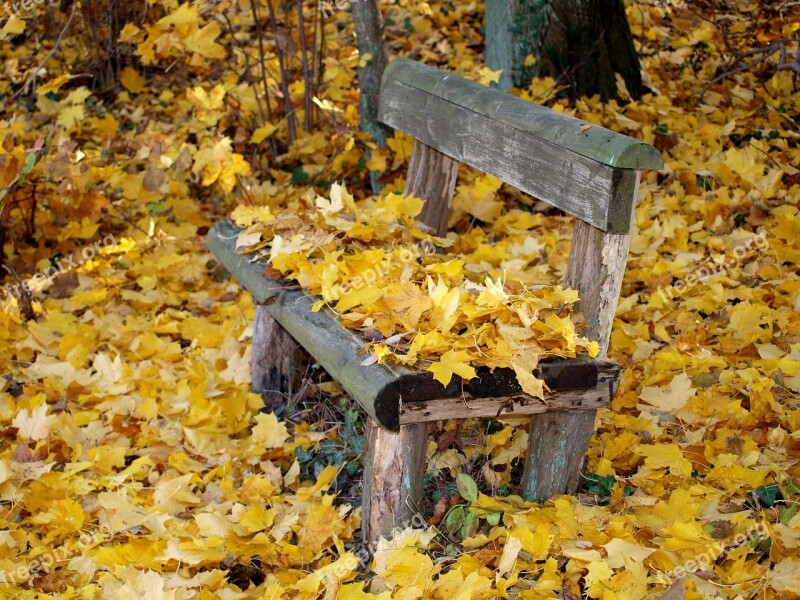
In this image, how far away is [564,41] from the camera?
14.4ft

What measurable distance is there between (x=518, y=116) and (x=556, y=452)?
0.95 meters

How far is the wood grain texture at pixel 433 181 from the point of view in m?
3.20

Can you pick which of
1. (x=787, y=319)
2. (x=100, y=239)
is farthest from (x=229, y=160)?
(x=787, y=319)

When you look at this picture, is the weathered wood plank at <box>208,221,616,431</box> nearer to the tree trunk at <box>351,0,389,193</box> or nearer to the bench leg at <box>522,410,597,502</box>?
the bench leg at <box>522,410,597,502</box>

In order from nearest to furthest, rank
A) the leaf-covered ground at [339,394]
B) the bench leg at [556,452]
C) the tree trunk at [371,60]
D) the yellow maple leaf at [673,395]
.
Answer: the leaf-covered ground at [339,394], the bench leg at [556,452], the yellow maple leaf at [673,395], the tree trunk at [371,60]

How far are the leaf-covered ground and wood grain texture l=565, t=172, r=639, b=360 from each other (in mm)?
384

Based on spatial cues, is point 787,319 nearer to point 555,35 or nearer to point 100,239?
point 555,35

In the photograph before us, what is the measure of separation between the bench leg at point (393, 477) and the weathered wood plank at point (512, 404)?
0.10 metres

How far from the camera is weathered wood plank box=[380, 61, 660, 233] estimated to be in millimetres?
Answer: 2172

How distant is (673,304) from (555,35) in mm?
1782

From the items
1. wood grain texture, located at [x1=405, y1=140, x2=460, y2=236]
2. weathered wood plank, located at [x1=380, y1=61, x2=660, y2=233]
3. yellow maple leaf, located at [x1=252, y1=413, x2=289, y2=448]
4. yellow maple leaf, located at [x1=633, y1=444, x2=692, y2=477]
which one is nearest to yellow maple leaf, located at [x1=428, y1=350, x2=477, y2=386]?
weathered wood plank, located at [x1=380, y1=61, x2=660, y2=233]

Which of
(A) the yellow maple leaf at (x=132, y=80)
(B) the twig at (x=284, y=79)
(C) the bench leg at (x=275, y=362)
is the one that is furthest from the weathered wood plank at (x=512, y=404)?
(A) the yellow maple leaf at (x=132, y=80)

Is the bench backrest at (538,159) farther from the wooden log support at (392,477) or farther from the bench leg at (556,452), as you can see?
the wooden log support at (392,477)

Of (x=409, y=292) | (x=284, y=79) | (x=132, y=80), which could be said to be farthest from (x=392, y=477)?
(x=132, y=80)
